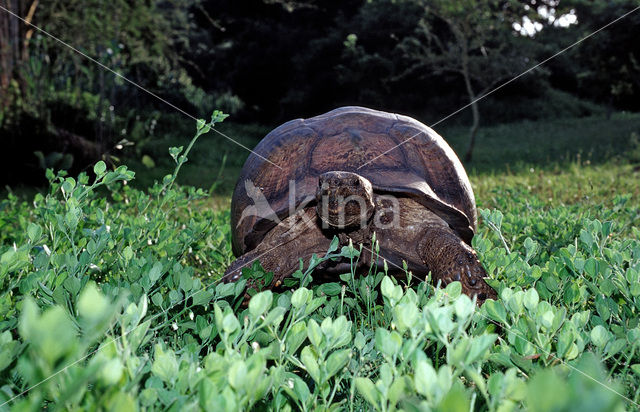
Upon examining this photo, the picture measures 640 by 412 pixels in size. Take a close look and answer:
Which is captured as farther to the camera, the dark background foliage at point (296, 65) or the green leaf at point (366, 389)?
the dark background foliage at point (296, 65)

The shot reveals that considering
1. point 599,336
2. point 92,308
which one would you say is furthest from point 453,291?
point 92,308

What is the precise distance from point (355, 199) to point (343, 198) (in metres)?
0.06

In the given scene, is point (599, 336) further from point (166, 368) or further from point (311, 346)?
point (166, 368)

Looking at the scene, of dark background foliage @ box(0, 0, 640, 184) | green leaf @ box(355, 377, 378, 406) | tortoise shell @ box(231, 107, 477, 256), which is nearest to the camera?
green leaf @ box(355, 377, 378, 406)

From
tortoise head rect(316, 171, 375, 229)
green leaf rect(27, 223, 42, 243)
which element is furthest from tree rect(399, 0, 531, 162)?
green leaf rect(27, 223, 42, 243)

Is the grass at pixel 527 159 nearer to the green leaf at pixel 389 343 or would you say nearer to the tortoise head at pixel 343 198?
the tortoise head at pixel 343 198

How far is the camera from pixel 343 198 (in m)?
1.98

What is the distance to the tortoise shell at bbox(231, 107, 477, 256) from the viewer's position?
2.23 meters

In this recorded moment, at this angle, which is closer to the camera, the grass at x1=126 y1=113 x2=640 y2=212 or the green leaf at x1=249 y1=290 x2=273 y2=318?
the green leaf at x1=249 y1=290 x2=273 y2=318

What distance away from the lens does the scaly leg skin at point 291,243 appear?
2.26m

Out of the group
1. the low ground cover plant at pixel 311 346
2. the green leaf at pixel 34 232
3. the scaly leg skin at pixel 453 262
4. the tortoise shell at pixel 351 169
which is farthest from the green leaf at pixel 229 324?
the tortoise shell at pixel 351 169

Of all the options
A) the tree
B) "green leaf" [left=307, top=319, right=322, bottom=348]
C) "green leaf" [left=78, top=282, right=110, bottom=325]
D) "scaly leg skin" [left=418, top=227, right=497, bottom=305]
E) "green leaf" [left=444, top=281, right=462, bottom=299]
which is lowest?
"scaly leg skin" [left=418, top=227, right=497, bottom=305]

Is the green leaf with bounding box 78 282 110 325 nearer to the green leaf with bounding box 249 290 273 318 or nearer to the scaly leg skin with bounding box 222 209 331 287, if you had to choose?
the green leaf with bounding box 249 290 273 318

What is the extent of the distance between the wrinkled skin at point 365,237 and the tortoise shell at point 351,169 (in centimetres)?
8
